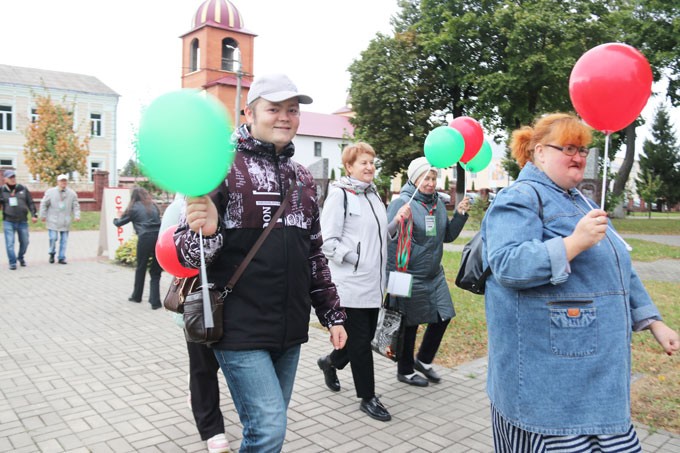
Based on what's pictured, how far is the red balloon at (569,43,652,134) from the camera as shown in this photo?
2.76 metres

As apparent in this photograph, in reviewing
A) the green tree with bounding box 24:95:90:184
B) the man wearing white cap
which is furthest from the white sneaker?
the green tree with bounding box 24:95:90:184

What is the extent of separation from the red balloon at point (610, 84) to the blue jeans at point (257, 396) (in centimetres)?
197

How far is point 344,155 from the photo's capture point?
4.80 m

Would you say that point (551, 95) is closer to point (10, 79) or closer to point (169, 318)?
point (169, 318)

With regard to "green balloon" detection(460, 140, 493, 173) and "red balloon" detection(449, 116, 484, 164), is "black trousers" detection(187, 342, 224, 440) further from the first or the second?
"green balloon" detection(460, 140, 493, 173)

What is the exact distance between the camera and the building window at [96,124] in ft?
164

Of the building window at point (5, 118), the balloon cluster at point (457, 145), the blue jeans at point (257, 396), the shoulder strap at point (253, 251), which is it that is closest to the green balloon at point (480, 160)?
the balloon cluster at point (457, 145)

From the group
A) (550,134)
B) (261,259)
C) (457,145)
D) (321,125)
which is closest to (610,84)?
(550,134)

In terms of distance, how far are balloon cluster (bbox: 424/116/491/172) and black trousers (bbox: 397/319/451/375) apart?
1.45 meters

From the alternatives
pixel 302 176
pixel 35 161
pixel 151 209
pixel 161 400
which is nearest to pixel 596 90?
pixel 302 176

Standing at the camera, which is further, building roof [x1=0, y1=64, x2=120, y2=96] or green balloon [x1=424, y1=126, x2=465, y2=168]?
building roof [x1=0, y1=64, x2=120, y2=96]

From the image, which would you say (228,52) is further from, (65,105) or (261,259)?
(261,259)

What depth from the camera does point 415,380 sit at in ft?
17.2

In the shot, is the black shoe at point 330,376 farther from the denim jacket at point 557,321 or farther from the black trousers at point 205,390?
the denim jacket at point 557,321
